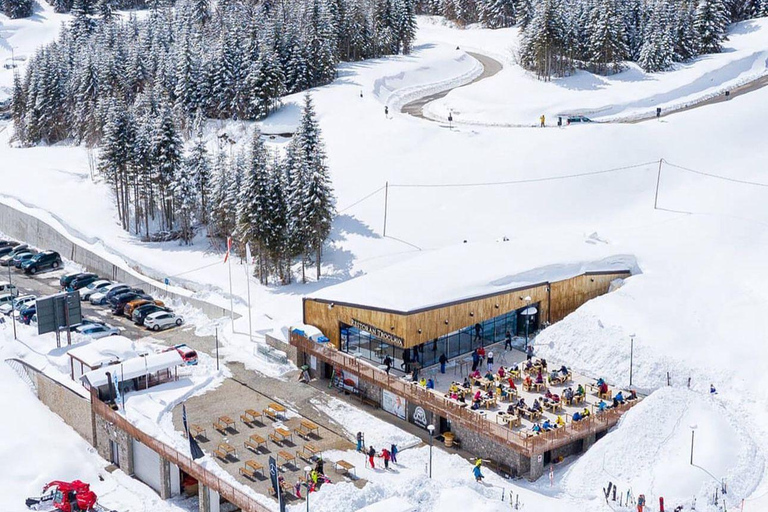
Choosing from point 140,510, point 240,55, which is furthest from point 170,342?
point 240,55

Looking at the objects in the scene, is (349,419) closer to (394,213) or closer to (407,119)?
(394,213)

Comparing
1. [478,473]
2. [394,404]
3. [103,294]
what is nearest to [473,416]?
[478,473]

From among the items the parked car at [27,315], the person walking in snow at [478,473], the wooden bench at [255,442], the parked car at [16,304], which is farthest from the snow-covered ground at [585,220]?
the parked car at [27,315]

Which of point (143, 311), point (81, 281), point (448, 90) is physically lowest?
point (81, 281)

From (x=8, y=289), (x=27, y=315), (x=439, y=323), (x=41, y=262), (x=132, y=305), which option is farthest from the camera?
(x=41, y=262)

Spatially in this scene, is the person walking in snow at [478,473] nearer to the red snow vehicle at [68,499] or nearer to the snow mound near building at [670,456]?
the snow mound near building at [670,456]

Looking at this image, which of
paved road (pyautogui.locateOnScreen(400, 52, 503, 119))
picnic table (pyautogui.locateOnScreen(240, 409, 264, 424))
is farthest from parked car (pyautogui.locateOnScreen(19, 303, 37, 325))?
paved road (pyautogui.locateOnScreen(400, 52, 503, 119))

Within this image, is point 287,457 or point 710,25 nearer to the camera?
point 287,457

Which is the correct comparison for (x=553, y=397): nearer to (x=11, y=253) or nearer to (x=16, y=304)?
(x=16, y=304)
